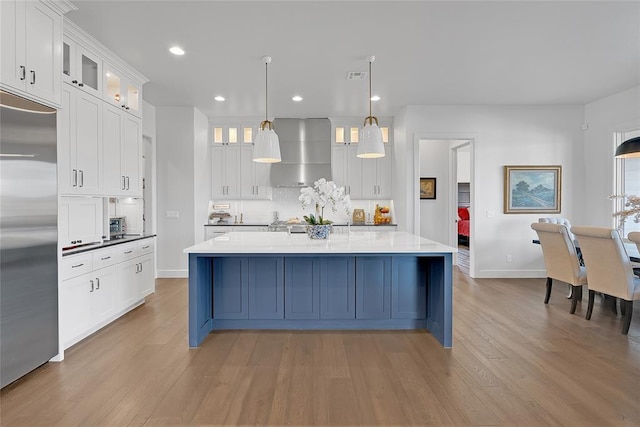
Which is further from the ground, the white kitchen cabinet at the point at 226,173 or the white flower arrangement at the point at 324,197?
the white kitchen cabinet at the point at 226,173

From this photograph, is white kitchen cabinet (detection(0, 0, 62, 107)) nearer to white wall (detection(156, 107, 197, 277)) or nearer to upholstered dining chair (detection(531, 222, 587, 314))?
white wall (detection(156, 107, 197, 277))

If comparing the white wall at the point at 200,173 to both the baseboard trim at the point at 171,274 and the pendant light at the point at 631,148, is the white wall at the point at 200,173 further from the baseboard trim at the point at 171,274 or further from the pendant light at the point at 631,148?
the pendant light at the point at 631,148

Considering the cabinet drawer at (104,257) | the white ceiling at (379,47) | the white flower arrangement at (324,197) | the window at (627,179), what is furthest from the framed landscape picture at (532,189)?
the cabinet drawer at (104,257)

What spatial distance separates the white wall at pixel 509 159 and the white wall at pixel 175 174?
3536mm

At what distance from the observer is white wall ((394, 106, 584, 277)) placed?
5.74 meters

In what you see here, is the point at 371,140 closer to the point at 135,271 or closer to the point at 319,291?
the point at 319,291

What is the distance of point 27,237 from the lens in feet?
7.92

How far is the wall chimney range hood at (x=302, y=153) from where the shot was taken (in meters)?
6.32

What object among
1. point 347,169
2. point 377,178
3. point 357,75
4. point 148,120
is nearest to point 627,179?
point 377,178

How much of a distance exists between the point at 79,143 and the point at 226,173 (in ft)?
10.7

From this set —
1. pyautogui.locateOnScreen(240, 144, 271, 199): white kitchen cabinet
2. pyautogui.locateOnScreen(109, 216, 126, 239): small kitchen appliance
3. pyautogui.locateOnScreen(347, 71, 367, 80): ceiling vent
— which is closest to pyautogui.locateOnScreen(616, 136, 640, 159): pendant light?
pyautogui.locateOnScreen(347, 71, 367, 80): ceiling vent

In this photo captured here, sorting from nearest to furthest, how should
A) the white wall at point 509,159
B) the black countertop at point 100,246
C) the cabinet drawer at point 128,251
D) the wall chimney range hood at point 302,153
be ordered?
the black countertop at point 100,246, the cabinet drawer at point 128,251, the white wall at point 509,159, the wall chimney range hood at point 302,153

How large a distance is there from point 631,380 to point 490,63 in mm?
3270

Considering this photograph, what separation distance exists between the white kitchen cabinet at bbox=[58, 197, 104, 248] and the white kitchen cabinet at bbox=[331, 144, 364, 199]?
3870mm
